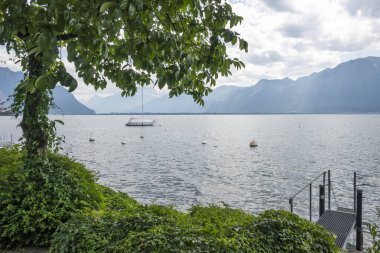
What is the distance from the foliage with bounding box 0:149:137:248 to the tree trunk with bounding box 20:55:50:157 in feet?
2.01

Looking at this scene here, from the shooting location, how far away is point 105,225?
229 inches

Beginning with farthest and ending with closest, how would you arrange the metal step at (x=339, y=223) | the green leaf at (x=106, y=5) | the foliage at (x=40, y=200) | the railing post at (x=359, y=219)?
1. the railing post at (x=359, y=219)
2. the metal step at (x=339, y=223)
3. the foliage at (x=40, y=200)
4. the green leaf at (x=106, y=5)

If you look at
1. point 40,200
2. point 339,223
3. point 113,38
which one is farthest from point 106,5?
point 339,223

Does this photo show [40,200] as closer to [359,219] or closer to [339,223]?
[339,223]

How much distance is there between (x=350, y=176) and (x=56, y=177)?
126 ft

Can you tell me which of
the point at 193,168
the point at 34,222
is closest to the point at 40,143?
the point at 34,222

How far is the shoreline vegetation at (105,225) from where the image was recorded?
4.93m

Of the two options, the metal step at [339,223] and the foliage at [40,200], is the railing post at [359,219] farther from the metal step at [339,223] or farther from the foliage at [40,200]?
the foliage at [40,200]

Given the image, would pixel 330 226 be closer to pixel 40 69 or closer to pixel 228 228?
pixel 228 228

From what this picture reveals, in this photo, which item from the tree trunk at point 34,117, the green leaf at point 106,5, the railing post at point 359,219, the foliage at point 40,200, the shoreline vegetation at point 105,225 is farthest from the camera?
the railing post at point 359,219

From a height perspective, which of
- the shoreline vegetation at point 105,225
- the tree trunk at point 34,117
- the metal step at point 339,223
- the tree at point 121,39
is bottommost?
the metal step at point 339,223

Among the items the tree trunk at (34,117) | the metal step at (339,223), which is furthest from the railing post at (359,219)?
the tree trunk at (34,117)

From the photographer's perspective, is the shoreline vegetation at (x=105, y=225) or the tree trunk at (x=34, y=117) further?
the tree trunk at (x=34, y=117)

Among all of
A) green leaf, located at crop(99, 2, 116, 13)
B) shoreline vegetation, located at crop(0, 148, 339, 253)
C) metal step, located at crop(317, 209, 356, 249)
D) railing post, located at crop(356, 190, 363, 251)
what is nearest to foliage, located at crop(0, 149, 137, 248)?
shoreline vegetation, located at crop(0, 148, 339, 253)
